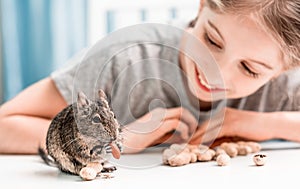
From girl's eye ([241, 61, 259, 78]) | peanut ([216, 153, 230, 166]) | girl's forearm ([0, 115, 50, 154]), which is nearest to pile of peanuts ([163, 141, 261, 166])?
peanut ([216, 153, 230, 166])

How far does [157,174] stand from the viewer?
630 millimetres

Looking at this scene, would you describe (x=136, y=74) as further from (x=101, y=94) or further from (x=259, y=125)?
(x=259, y=125)

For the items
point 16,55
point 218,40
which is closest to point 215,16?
point 218,40

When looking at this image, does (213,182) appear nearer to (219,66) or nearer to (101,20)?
(219,66)

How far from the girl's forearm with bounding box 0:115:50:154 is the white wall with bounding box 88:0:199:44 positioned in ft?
2.96

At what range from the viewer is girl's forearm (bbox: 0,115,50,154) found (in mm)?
822

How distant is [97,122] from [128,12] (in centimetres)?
124

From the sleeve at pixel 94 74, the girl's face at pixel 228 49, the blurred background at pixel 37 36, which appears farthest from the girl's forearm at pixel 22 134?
the blurred background at pixel 37 36

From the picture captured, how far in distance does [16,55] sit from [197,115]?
3.59 feet

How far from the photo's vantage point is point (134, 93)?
78 centimetres

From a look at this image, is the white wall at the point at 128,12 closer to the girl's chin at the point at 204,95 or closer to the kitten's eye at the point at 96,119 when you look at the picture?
the girl's chin at the point at 204,95

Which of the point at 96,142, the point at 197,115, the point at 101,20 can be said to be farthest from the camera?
the point at 101,20

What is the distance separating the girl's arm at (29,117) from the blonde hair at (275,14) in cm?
35

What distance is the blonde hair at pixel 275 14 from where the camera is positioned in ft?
2.37
